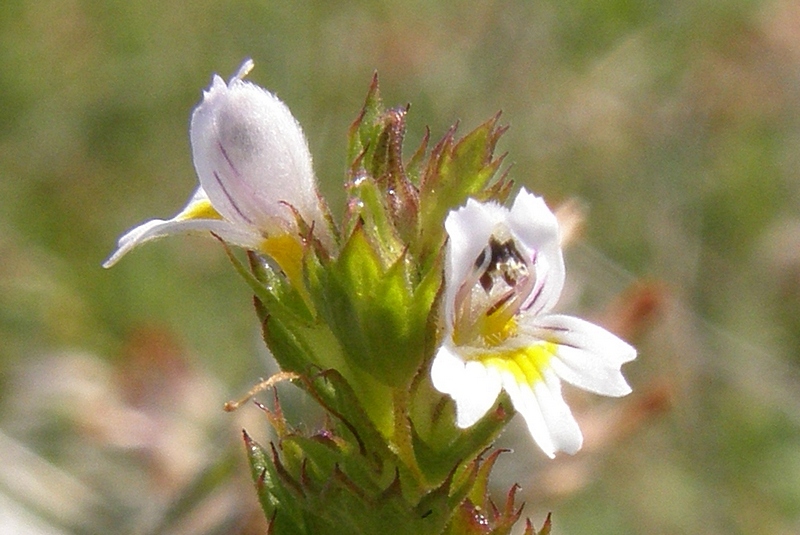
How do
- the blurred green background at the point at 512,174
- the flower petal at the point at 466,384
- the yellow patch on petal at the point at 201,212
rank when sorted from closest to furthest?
1. the flower petal at the point at 466,384
2. the yellow patch on petal at the point at 201,212
3. the blurred green background at the point at 512,174

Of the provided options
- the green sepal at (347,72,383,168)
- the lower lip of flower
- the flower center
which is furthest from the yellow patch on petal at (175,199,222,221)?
the lower lip of flower

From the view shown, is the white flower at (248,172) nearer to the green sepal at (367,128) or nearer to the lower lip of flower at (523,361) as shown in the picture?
the green sepal at (367,128)

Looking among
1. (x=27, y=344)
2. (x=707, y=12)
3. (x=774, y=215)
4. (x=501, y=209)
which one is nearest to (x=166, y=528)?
(x=501, y=209)

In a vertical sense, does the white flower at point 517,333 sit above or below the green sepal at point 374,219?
below

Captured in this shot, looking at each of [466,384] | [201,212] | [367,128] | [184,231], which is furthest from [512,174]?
[466,384]

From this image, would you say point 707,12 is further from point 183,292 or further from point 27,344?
point 27,344

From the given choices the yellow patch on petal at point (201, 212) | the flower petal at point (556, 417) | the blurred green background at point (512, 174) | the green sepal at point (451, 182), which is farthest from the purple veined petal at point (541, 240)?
the blurred green background at point (512, 174)
